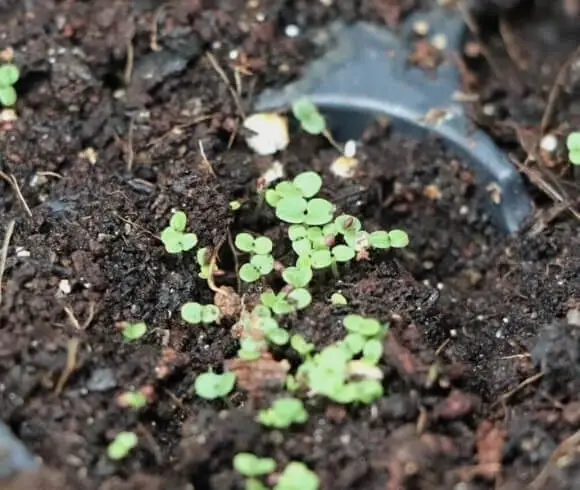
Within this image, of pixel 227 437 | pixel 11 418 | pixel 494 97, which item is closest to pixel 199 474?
pixel 227 437

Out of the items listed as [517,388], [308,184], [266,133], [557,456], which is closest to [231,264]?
[308,184]

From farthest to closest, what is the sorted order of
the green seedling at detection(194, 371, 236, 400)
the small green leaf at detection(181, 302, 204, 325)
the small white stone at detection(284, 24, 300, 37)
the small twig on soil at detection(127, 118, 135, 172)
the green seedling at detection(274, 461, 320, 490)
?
the small white stone at detection(284, 24, 300, 37) < the small twig on soil at detection(127, 118, 135, 172) < the small green leaf at detection(181, 302, 204, 325) < the green seedling at detection(194, 371, 236, 400) < the green seedling at detection(274, 461, 320, 490)

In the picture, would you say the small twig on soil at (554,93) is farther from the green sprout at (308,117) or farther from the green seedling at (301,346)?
the green seedling at (301,346)

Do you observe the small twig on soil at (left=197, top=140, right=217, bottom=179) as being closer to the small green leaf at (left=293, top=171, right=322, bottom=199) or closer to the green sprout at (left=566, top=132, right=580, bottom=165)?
the small green leaf at (left=293, top=171, right=322, bottom=199)

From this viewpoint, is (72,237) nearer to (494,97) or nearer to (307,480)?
(307,480)

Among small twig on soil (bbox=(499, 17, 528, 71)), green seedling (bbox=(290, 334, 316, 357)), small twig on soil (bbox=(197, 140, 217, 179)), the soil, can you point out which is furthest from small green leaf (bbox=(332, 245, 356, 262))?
small twig on soil (bbox=(499, 17, 528, 71))

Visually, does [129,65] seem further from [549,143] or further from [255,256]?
[549,143]
